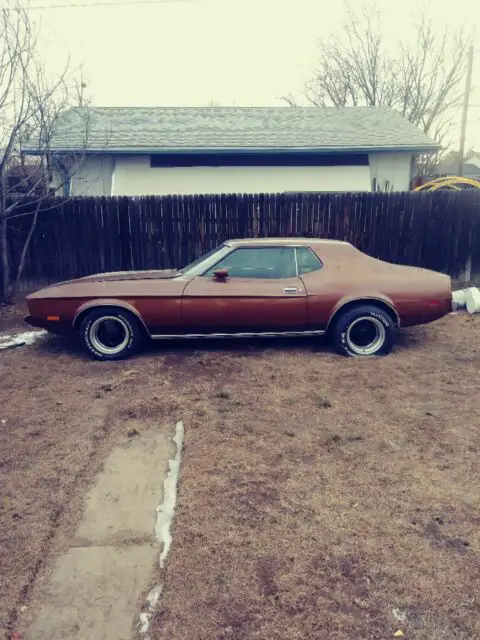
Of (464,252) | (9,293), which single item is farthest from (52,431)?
(464,252)

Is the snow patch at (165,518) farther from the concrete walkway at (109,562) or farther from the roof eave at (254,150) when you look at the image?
the roof eave at (254,150)

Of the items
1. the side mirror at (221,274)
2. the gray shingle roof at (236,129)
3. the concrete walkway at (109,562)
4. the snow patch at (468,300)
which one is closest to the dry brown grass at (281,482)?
the concrete walkway at (109,562)

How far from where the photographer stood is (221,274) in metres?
5.56

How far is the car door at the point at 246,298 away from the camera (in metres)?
5.56

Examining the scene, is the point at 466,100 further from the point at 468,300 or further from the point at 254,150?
the point at 468,300

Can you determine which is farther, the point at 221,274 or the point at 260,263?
the point at 260,263

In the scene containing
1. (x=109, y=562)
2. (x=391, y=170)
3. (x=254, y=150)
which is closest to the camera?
(x=109, y=562)

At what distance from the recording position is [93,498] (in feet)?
10.2

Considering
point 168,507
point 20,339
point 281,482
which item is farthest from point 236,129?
point 168,507

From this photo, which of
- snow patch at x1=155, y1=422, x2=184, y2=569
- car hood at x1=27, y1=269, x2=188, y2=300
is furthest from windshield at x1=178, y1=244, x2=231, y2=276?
snow patch at x1=155, y1=422, x2=184, y2=569

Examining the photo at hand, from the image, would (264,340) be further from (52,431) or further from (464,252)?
(464,252)

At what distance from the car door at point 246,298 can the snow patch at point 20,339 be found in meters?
2.34

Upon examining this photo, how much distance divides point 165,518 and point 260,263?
3.43m

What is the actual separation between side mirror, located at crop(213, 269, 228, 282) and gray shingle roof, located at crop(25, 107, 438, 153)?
25.2 ft
